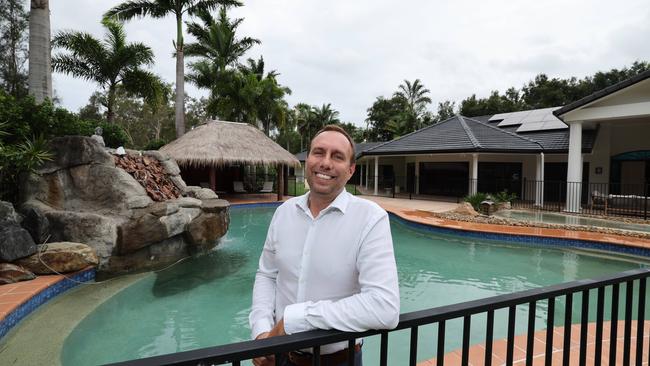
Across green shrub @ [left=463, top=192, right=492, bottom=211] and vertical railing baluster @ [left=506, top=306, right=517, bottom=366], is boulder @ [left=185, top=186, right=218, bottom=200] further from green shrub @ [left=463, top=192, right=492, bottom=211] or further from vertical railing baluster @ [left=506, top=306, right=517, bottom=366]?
green shrub @ [left=463, top=192, right=492, bottom=211]

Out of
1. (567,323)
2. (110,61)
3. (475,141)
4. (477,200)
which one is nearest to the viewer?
(567,323)

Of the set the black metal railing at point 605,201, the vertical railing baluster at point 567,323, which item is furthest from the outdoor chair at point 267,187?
the vertical railing baluster at point 567,323

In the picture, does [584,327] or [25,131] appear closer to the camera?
[584,327]

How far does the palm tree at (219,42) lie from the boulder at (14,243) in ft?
58.7

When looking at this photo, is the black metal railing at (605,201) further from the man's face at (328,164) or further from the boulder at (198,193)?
the man's face at (328,164)

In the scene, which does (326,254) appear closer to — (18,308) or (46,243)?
(18,308)

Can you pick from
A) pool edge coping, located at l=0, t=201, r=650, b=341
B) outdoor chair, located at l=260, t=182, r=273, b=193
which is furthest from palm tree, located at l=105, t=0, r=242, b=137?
pool edge coping, located at l=0, t=201, r=650, b=341

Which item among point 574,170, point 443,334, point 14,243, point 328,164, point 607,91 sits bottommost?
point 14,243

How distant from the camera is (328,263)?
1251 millimetres

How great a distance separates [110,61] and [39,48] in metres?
6.74

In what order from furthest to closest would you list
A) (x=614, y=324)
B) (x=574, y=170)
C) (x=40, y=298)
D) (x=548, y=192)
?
(x=548, y=192) → (x=574, y=170) → (x=40, y=298) → (x=614, y=324)

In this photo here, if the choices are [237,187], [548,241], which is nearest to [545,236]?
[548,241]

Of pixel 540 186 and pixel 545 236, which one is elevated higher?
pixel 540 186

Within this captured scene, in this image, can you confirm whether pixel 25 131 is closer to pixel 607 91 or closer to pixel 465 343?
pixel 465 343
